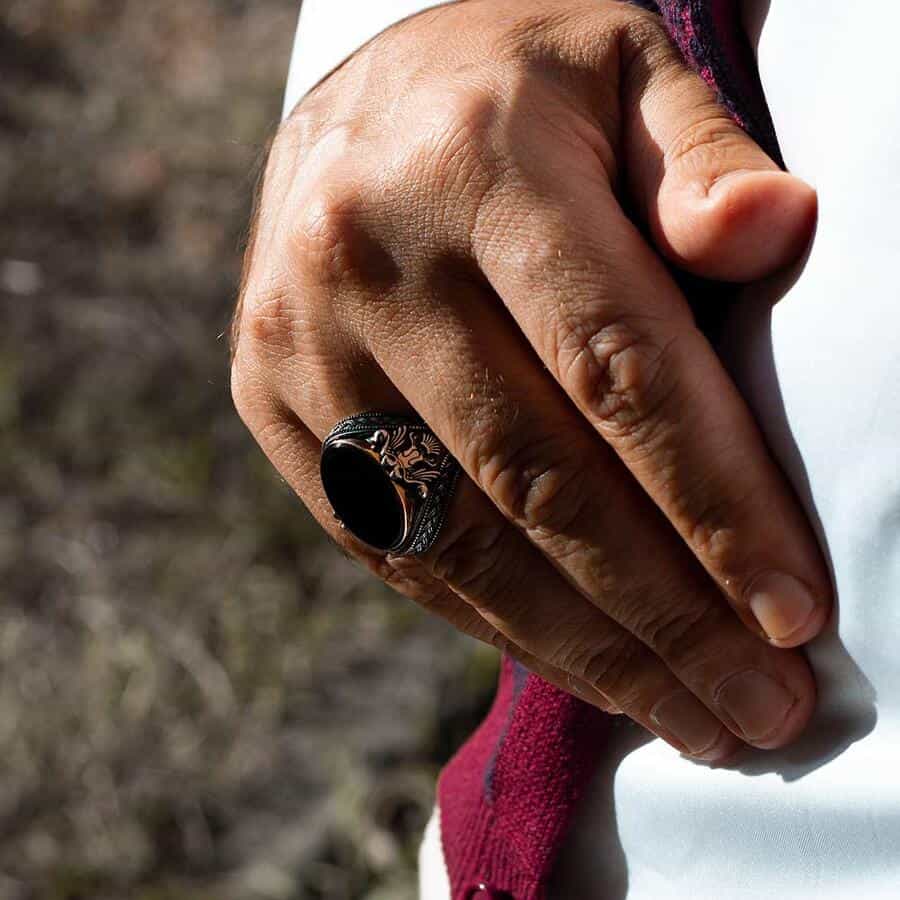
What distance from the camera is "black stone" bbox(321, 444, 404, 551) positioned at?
2.18 feet

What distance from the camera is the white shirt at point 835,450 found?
0.51 m

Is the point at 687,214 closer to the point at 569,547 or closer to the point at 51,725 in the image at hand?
the point at 569,547

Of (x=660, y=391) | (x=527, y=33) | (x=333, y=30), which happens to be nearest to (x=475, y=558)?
(x=660, y=391)

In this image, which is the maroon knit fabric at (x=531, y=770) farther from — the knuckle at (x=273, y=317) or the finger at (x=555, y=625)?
the knuckle at (x=273, y=317)

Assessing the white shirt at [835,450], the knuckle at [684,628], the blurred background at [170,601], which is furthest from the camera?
the blurred background at [170,601]

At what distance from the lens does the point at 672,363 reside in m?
0.57

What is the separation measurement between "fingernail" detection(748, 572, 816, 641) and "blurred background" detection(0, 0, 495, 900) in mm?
1047

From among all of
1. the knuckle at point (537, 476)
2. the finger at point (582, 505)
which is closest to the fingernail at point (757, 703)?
the finger at point (582, 505)

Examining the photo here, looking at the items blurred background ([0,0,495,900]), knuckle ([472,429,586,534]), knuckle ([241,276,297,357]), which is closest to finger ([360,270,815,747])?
knuckle ([472,429,586,534])

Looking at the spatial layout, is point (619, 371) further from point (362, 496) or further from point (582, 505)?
point (362, 496)

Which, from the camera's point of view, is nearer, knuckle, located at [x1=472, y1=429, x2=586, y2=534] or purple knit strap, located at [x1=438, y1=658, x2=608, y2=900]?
knuckle, located at [x1=472, y1=429, x2=586, y2=534]

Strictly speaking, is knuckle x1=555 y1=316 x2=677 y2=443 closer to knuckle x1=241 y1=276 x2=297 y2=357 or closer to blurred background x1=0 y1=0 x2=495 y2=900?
knuckle x1=241 y1=276 x2=297 y2=357

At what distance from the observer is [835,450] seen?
54 centimetres

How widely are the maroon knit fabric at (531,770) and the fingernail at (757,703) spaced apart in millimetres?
148
